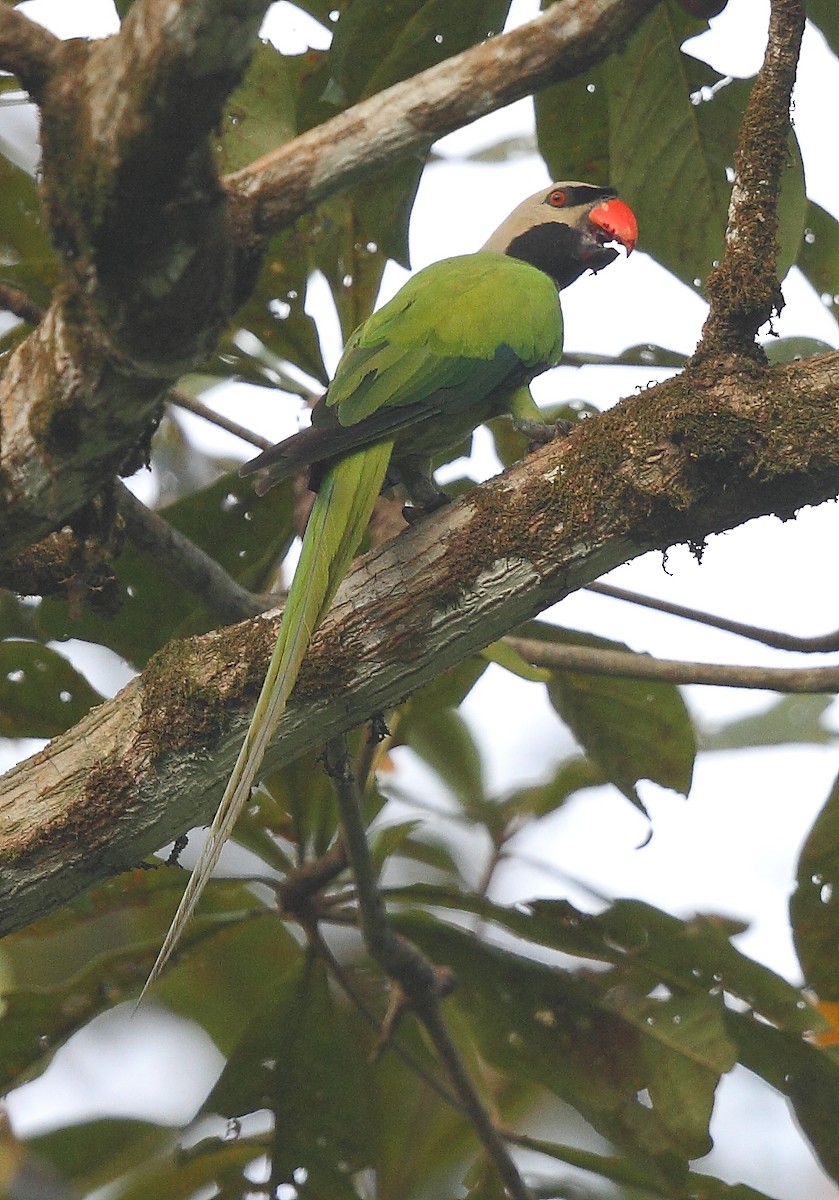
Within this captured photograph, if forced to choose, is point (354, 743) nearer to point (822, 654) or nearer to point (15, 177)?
point (822, 654)

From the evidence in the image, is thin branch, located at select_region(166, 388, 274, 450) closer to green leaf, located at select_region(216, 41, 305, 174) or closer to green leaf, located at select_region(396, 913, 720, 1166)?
green leaf, located at select_region(216, 41, 305, 174)

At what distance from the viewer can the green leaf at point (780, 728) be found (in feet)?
17.6

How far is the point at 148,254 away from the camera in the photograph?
1861mm

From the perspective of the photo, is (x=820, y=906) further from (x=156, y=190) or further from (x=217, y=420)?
(x=156, y=190)

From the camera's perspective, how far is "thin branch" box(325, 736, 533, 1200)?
11.7 feet

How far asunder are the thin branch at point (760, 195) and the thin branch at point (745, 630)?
4.30 feet

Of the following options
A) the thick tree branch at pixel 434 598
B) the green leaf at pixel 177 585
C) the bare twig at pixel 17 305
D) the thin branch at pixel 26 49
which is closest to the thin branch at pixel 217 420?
the green leaf at pixel 177 585

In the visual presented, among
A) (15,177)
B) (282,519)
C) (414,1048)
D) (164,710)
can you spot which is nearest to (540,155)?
(282,519)

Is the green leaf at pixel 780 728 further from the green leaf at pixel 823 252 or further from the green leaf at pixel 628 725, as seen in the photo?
the green leaf at pixel 823 252

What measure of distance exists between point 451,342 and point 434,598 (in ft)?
3.26

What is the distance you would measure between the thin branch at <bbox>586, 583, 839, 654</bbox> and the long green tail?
961 mm

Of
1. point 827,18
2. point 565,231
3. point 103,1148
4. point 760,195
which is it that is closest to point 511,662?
point 760,195

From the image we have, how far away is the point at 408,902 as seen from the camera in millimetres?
4156

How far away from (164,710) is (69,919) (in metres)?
1.68
